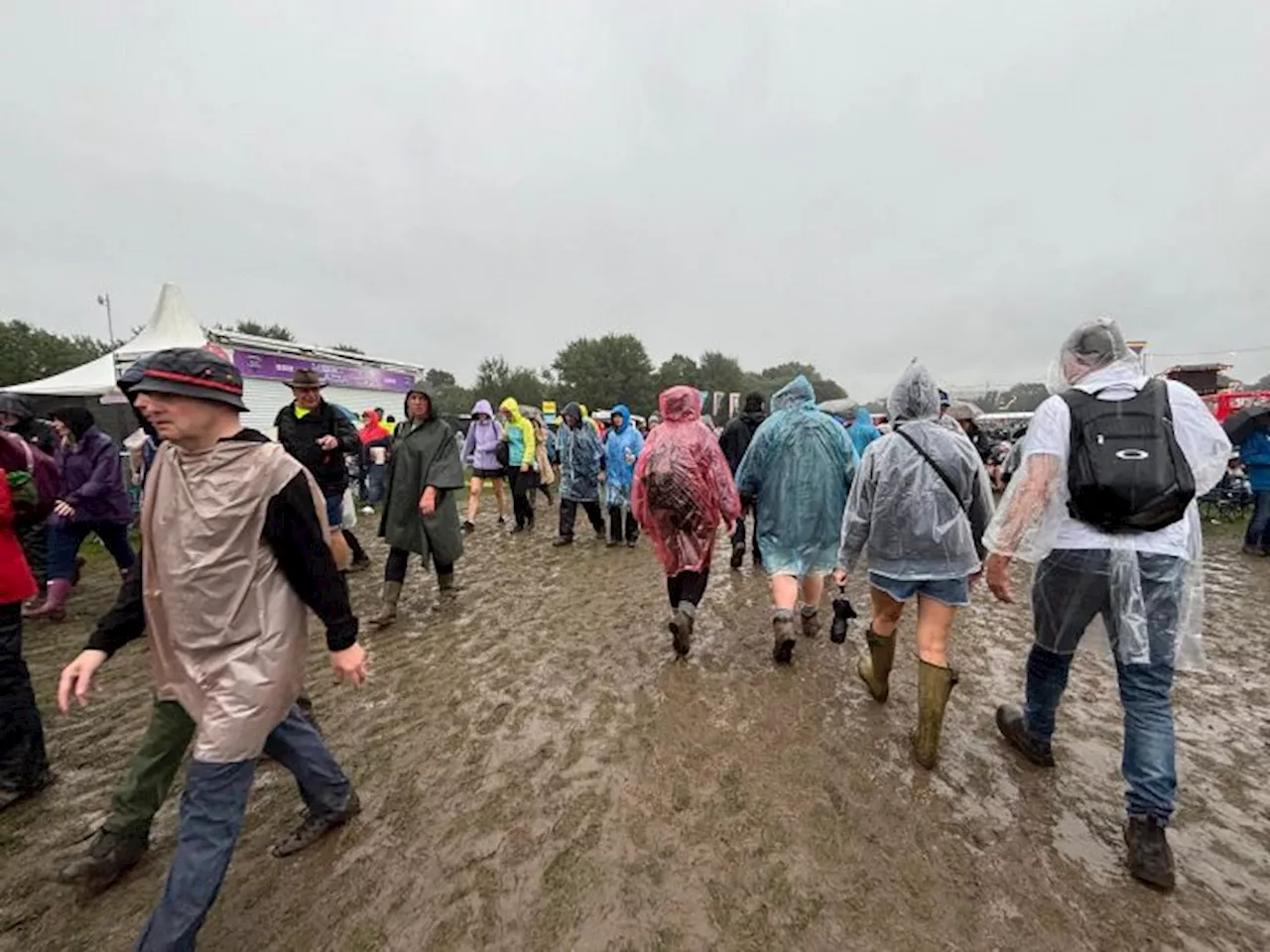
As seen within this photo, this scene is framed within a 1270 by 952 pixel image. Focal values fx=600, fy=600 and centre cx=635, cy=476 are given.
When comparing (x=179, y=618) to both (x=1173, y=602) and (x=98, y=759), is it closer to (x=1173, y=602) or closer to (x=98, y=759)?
(x=98, y=759)

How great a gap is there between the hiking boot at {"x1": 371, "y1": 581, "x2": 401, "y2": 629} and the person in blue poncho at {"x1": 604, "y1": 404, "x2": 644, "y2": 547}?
10.5 feet

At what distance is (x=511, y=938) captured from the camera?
191 cm

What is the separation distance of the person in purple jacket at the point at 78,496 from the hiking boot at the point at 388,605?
6.64 feet

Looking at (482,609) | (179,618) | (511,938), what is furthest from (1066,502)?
(482,609)

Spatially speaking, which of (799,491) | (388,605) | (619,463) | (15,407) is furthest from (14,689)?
(619,463)

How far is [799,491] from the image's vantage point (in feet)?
13.5

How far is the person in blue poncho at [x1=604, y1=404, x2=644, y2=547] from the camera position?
24.8 feet

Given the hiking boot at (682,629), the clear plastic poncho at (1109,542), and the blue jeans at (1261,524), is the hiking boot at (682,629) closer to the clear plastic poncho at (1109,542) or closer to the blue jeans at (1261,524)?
the clear plastic poncho at (1109,542)

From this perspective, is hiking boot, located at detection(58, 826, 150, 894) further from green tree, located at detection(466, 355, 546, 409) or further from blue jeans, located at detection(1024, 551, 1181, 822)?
green tree, located at detection(466, 355, 546, 409)

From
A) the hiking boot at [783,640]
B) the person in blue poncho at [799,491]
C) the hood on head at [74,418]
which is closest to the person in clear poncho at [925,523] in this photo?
Result: the hiking boot at [783,640]

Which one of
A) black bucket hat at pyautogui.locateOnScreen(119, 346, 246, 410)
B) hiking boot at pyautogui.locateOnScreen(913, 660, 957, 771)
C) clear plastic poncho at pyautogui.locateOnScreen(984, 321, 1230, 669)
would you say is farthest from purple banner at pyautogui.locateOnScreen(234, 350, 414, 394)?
clear plastic poncho at pyautogui.locateOnScreen(984, 321, 1230, 669)

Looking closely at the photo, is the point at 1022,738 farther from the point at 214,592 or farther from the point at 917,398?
the point at 214,592

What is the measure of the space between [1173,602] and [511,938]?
8.42 feet

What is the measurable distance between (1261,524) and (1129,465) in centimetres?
729
